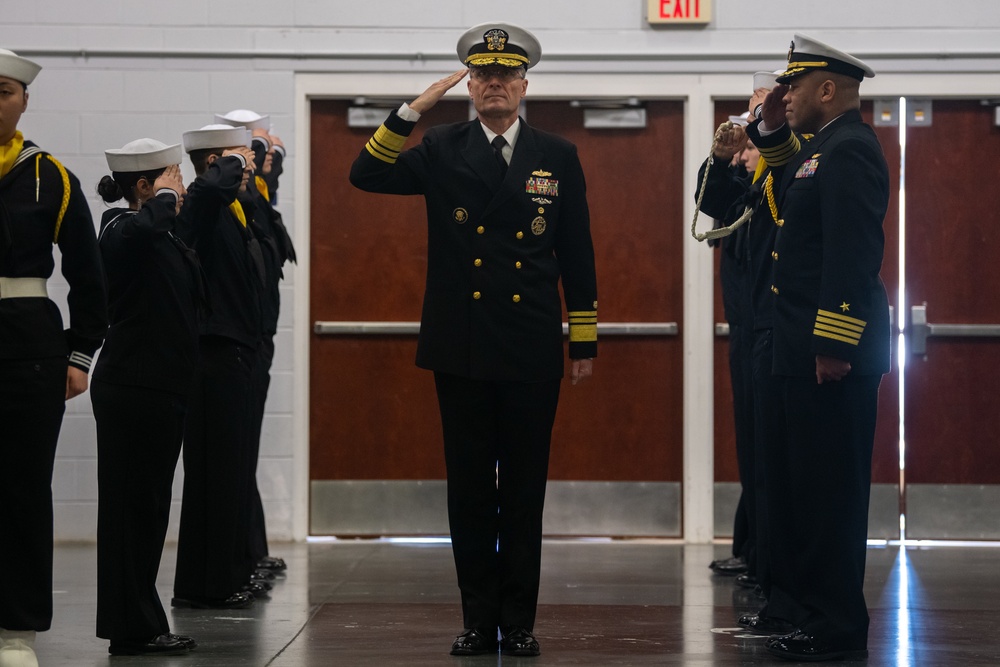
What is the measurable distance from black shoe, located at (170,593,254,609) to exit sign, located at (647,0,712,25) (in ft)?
11.7

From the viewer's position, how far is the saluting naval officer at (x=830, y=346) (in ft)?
11.4

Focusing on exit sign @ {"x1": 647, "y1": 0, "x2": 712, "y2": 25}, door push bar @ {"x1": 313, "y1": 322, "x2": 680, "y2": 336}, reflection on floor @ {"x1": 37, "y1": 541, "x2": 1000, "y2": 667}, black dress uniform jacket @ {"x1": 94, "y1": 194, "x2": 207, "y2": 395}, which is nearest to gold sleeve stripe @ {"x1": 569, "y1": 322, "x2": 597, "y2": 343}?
reflection on floor @ {"x1": 37, "y1": 541, "x2": 1000, "y2": 667}

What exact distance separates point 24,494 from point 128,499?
16.8 inches

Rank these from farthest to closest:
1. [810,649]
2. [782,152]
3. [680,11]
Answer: [680,11], [782,152], [810,649]

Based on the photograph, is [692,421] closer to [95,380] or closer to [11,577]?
[95,380]

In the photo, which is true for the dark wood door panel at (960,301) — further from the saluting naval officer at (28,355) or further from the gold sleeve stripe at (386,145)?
the saluting naval officer at (28,355)

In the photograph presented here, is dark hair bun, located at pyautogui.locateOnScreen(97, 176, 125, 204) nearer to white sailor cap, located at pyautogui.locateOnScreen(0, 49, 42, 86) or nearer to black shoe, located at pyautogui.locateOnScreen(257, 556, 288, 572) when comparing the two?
white sailor cap, located at pyautogui.locateOnScreen(0, 49, 42, 86)

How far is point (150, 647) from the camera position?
3.66 metres

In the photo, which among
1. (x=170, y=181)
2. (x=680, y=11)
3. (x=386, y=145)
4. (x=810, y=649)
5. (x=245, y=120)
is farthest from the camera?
(x=680, y=11)

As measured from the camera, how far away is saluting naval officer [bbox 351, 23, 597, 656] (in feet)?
11.9

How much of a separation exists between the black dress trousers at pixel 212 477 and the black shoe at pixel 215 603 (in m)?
0.02

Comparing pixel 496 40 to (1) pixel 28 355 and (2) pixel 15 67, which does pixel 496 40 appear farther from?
(1) pixel 28 355

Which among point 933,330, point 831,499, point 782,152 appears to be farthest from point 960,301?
point 831,499

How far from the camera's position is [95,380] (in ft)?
12.2
